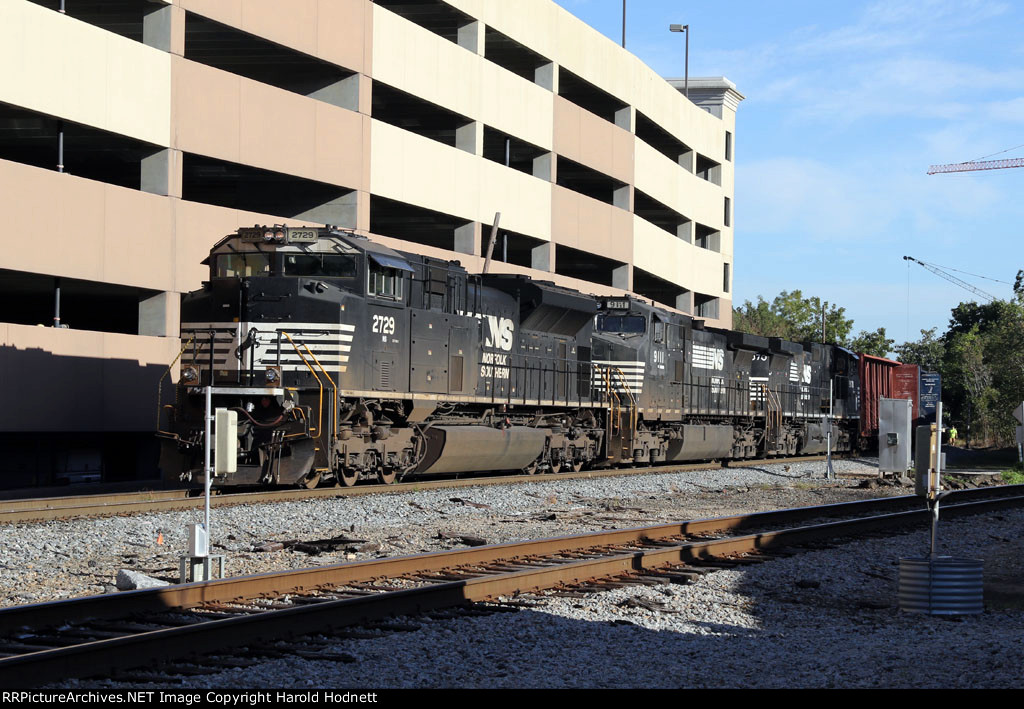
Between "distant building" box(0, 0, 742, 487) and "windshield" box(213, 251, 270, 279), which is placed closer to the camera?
"windshield" box(213, 251, 270, 279)

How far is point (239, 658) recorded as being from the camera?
280 inches

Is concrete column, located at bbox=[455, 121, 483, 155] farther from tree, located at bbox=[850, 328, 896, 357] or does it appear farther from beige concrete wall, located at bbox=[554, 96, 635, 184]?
tree, located at bbox=[850, 328, 896, 357]

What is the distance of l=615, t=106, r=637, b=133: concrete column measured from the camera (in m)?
45.0

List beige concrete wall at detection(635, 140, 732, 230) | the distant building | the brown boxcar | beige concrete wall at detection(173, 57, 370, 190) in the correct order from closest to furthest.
→ the distant building, beige concrete wall at detection(173, 57, 370, 190), the brown boxcar, beige concrete wall at detection(635, 140, 732, 230)

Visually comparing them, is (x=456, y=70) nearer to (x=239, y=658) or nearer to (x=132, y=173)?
(x=132, y=173)

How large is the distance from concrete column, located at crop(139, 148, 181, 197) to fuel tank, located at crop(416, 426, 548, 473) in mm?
9013

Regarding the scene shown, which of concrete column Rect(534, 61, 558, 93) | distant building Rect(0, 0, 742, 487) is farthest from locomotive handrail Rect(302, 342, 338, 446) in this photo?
concrete column Rect(534, 61, 558, 93)

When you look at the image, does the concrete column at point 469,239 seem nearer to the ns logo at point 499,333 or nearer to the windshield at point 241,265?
the ns logo at point 499,333

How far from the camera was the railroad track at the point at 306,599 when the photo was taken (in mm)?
6818

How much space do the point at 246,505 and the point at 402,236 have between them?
86.1 feet

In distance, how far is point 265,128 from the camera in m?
26.8
